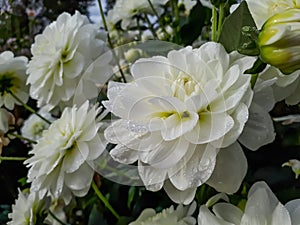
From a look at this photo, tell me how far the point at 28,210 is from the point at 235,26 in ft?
0.54

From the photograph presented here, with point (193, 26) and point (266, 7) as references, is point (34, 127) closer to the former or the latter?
point (193, 26)

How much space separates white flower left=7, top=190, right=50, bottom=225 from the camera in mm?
297

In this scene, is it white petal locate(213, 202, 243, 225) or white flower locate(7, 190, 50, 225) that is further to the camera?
white flower locate(7, 190, 50, 225)

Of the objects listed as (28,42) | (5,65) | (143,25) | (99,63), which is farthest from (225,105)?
(28,42)

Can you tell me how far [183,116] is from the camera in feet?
0.60

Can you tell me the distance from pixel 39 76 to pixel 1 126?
45 millimetres

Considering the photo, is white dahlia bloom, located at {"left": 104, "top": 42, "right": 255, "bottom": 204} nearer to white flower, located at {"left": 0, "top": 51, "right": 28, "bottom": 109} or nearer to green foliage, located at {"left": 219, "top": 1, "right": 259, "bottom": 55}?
green foliage, located at {"left": 219, "top": 1, "right": 259, "bottom": 55}

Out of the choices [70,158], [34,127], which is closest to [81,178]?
[70,158]

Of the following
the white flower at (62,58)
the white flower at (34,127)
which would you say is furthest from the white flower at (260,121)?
the white flower at (34,127)

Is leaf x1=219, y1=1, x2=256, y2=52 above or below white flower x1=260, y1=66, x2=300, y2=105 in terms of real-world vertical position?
above

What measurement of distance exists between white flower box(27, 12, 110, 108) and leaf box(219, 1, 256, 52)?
110mm

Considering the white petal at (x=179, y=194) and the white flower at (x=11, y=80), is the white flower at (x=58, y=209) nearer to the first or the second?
the white flower at (x=11, y=80)

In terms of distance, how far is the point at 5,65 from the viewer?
0.35 metres

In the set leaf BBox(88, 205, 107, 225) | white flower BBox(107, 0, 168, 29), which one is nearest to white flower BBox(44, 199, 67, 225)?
leaf BBox(88, 205, 107, 225)
